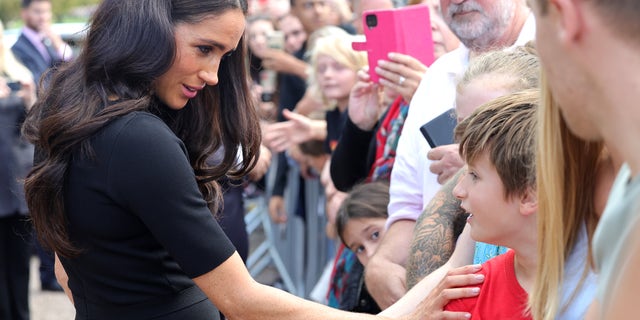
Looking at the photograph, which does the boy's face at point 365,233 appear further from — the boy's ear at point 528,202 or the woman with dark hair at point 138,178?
the boy's ear at point 528,202

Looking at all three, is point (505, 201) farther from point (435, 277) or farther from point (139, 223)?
point (139, 223)

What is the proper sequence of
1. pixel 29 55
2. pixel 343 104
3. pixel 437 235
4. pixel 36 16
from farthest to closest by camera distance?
pixel 36 16 < pixel 29 55 < pixel 343 104 < pixel 437 235

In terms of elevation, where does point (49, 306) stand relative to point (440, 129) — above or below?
below

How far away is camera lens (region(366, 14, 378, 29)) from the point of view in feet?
12.2

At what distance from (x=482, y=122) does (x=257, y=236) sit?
647 cm

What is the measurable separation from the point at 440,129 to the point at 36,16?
22.3ft

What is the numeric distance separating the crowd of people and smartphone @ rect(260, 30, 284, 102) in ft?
13.4

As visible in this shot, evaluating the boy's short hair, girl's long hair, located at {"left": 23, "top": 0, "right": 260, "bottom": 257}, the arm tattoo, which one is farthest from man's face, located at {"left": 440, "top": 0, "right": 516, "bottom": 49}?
the boy's short hair

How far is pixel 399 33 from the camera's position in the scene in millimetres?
3648

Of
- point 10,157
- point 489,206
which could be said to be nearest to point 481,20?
point 489,206

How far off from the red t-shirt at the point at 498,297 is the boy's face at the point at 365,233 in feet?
5.27

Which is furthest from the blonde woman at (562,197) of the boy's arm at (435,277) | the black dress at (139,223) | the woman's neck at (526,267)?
the black dress at (139,223)

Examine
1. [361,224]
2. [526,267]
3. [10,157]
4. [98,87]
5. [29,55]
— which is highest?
[98,87]

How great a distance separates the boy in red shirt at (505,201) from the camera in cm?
203
